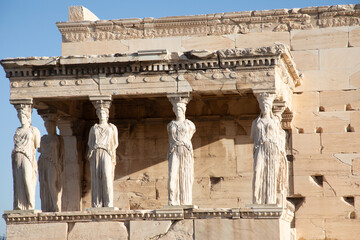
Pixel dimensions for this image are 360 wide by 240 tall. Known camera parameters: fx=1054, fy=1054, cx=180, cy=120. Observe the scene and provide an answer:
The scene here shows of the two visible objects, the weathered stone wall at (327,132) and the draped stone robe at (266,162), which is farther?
the weathered stone wall at (327,132)

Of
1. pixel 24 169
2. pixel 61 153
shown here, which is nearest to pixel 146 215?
pixel 24 169

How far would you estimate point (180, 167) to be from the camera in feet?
57.4

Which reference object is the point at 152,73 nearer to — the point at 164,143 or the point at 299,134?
the point at 164,143

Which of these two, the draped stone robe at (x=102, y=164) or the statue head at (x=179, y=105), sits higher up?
the statue head at (x=179, y=105)

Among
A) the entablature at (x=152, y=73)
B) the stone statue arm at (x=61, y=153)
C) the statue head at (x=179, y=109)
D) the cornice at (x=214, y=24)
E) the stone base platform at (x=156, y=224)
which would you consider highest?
the cornice at (x=214, y=24)

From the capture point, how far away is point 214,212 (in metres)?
17.1

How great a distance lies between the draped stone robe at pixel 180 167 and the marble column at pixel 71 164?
9.99 ft

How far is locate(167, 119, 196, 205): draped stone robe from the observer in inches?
687

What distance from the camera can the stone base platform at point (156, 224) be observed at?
16953mm

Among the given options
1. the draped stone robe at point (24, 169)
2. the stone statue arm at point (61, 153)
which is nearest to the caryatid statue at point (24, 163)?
the draped stone robe at point (24, 169)

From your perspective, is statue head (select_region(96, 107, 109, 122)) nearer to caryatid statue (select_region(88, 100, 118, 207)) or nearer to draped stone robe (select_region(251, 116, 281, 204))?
caryatid statue (select_region(88, 100, 118, 207))

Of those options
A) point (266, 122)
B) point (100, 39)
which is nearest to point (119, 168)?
point (100, 39)

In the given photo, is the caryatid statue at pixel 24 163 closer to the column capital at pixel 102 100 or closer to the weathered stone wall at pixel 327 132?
the column capital at pixel 102 100

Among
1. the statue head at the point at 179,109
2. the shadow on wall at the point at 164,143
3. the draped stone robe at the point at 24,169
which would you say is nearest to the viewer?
the statue head at the point at 179,109
